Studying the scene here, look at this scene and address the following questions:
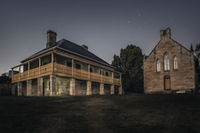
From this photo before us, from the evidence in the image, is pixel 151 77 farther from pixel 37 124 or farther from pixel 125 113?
pixel 37 124

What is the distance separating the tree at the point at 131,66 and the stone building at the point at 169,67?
37.6 feet

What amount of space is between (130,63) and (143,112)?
110ft

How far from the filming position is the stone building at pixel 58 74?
20038 mm

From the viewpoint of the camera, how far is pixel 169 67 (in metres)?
26.4

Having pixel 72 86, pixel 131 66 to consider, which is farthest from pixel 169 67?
pixel 131 66

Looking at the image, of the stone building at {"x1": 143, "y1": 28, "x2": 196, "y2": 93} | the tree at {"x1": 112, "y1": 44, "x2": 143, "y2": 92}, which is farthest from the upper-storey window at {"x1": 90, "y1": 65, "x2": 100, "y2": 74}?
the tree at {"x1": 112, "y1": 44, "x2": 143, "y2": 92}

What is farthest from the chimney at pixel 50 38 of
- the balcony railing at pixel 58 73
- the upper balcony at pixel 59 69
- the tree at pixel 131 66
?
the tree at pixel 131 66

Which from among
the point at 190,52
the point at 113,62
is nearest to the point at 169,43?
the point at 190,52

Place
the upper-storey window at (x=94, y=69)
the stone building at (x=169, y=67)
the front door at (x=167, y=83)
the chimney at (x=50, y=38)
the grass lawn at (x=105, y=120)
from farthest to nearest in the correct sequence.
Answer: the upper-storey window at (x=94, y=69) < the front door at (x=167, y=83) < the chimney at (x=50, y=38) < the stone building at (x=169, y=67) < the grass lawn at (x=105, y=120)

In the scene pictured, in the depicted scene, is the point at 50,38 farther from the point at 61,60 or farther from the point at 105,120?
the point at 105,120

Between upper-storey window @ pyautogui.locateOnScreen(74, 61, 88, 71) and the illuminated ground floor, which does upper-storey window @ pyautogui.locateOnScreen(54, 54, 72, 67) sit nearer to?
upper-storey window @ pyautogui.locateOnScreen(74, 61, 88, 71)

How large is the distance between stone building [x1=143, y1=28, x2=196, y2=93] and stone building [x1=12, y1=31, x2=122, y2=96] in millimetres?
6730

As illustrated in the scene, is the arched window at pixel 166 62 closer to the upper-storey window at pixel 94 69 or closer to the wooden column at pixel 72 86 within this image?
the upper-storey window at pixel 94 69

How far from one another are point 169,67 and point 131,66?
15.4 m
